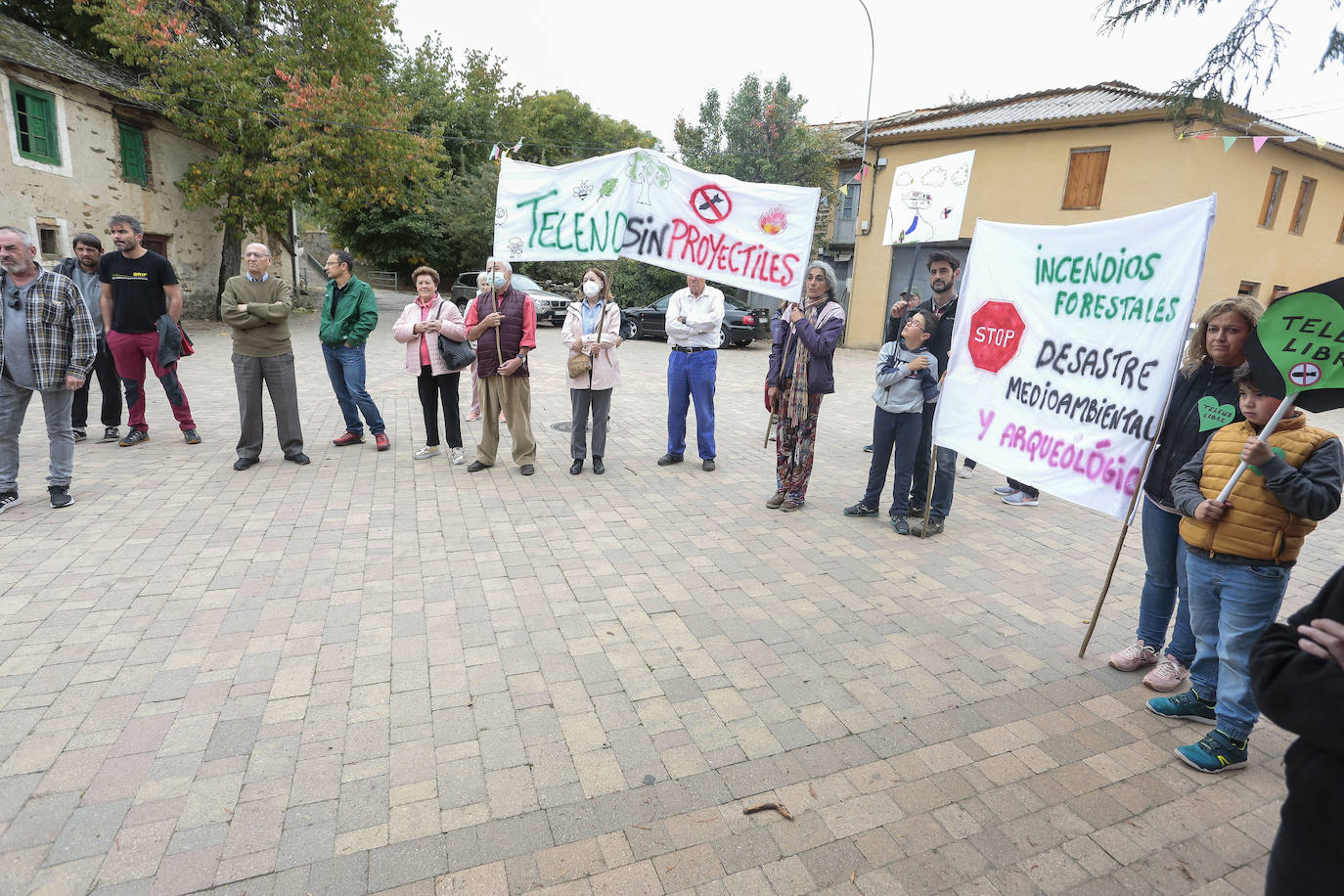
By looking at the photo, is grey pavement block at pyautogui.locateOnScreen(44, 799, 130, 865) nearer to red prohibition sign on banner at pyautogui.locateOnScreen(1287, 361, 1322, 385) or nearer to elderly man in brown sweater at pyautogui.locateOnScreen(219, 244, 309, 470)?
A: red prohibition sign on banner at pyautogui.locateOnScreen(1287, 361, 1322, 385)

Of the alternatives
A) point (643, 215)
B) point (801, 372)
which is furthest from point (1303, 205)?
point (643, 215)

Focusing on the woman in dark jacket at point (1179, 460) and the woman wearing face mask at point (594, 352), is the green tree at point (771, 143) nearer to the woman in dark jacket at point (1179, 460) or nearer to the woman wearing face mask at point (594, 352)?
the woman wearing face mask at point (594, 352)

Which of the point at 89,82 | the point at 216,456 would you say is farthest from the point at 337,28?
the point at 216,456

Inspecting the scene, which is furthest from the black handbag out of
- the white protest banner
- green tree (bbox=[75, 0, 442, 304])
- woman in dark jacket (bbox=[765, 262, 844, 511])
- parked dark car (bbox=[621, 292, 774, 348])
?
green tree (bbox=[75, 0, 442, 304])

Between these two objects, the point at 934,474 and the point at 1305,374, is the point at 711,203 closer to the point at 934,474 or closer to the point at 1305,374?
the point at 934,474

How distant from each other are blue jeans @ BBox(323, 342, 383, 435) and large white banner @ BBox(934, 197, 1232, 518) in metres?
5.55

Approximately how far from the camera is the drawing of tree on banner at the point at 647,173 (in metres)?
6.04

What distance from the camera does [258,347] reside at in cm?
636

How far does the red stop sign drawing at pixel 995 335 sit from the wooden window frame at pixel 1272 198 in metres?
18.5

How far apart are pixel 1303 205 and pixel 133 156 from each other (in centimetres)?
3005

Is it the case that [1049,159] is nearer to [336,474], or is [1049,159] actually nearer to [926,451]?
[926,451]

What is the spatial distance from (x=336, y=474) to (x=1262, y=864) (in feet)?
21.5

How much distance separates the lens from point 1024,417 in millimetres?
4113

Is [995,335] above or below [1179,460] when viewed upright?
above
